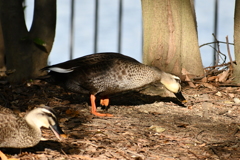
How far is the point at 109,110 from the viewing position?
6004 millimetres

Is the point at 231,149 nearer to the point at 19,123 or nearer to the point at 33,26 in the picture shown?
the point at 19,123

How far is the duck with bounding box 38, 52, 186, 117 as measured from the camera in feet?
18.8

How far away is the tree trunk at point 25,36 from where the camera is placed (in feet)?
24.5

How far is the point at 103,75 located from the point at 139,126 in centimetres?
103

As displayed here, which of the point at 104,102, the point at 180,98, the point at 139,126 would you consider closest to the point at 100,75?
the point at 104,102

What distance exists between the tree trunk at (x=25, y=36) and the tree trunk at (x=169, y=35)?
6.21 feet

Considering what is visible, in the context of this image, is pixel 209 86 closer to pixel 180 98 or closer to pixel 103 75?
pixel 180 98

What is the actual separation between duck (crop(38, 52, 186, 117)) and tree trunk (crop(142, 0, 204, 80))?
43.1 inches

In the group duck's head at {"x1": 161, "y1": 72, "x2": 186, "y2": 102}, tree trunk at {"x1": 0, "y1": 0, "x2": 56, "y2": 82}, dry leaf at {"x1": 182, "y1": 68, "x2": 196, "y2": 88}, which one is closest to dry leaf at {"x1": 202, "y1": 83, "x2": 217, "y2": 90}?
dry leaf at {"x1": 182, "y1": 68, "x2": 196, "y2": 88}

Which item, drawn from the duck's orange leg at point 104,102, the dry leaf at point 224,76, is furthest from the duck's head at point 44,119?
the dry leaf at point 224,76

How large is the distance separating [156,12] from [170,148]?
3.21 meters

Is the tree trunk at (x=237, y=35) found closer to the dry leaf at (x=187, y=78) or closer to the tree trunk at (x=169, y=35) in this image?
the tree trunk at (x=169, y=35)

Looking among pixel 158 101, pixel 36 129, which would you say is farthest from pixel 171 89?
pixel 36 129

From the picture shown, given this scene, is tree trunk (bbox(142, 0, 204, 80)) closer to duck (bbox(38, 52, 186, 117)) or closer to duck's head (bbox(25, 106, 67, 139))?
duck (bbox(38, 52, 186, 117))
